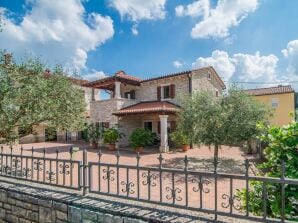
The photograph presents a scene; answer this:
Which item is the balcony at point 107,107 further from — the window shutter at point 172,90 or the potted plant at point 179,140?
the potted plant at point 179,140

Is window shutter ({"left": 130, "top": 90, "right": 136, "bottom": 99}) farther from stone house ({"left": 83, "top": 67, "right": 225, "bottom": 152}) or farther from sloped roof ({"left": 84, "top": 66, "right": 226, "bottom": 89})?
sloped roof ({"left": 84, "top": 66, "right": 226, "bottom": 89})

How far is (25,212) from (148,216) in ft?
10.1

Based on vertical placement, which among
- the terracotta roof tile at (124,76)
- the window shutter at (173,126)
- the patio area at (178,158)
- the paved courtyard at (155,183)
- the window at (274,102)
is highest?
the terracotta roof tile at (124,76)

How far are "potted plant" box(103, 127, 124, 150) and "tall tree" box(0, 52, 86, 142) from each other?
9.59m

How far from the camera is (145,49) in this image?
1418 centimetres

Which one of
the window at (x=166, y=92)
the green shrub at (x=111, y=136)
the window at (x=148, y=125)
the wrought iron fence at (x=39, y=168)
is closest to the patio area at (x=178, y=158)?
the green shrub at (x=111, y=136)

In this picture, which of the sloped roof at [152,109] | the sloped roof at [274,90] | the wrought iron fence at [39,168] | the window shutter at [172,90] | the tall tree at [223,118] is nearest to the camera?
the wrought iron fence at [39,168]

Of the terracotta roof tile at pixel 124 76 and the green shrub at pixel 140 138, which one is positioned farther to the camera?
the terracotta roof tile at pixel 124 76

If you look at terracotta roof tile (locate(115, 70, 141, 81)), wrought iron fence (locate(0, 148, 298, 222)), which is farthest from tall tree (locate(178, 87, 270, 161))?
terracotta roof tile (locate(115, 70, 141, 81))

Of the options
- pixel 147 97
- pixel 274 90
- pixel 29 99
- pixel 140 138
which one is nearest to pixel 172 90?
pixel 147 97

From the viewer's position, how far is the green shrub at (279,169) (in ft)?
12.0

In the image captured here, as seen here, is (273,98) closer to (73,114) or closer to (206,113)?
(206,113)

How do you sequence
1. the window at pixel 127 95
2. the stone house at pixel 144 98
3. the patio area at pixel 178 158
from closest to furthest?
the patio area at pixel 178 158
the stone house at pixel 144 98
the window at pixel 127 95

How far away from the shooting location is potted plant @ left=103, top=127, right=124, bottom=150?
2055 cm
